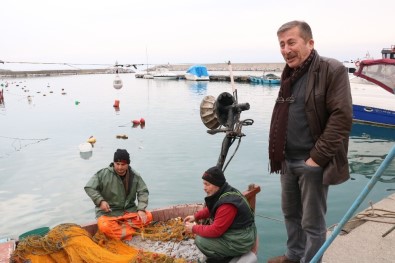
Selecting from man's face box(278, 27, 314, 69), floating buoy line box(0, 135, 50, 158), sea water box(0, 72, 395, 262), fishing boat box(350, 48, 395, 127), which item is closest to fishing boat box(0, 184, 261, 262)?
sea water box(0, 72, 395, 262)

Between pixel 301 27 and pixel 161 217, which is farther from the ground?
pixel 301 27

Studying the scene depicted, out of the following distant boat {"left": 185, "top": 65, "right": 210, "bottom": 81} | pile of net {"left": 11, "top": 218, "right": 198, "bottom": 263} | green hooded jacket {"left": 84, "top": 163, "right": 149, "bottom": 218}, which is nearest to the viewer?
pile of net {"left": 11, "top": 218, "right": 198, "bottom": 263}

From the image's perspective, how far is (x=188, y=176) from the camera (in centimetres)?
1302

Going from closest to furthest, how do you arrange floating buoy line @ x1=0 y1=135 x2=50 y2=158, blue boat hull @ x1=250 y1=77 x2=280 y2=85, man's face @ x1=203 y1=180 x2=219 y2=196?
man's face @ x1=203 y1=180 x2=219 y2=196
floating buoy line @ x1=0 y1=135 x2=50 y2=158
blue boat hull @ x1=250 y1=77 x2=280 y2=85

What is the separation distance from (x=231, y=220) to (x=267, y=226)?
4.72 meters

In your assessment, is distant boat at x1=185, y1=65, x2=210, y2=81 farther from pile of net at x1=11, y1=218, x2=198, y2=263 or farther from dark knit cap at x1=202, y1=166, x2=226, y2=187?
dark knit cap at x1=202, y1=166, x2=226, y2=187

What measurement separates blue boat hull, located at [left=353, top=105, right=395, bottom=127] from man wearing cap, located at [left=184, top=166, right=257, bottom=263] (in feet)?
57.8

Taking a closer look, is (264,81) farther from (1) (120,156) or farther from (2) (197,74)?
(1) (120,156)

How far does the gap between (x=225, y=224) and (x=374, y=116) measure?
1817 cm

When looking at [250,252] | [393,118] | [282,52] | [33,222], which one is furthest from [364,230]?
[393,118]

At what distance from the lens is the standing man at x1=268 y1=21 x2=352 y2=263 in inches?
130

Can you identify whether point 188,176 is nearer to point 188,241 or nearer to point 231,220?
point 188,241

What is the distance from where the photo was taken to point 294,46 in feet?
11.3

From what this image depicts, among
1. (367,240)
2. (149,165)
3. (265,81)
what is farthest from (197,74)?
(367,240)
